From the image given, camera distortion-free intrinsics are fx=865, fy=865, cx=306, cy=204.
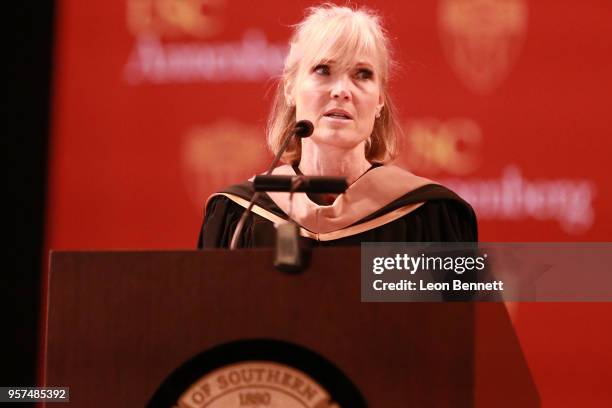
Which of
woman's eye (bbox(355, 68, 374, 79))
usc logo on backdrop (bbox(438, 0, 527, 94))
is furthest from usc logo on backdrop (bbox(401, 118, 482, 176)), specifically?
woman's eye (bbox(355, 68, 374, 79))

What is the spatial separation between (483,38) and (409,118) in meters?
0.47

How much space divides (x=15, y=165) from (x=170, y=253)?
2.93m

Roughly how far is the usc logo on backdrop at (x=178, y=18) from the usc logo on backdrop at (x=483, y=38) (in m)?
1.04

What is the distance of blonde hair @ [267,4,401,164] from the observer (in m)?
2.49

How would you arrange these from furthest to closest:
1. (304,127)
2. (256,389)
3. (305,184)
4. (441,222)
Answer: (441,222) < (304,127) < (305,184) < (256,389)

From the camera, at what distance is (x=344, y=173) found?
258 cm

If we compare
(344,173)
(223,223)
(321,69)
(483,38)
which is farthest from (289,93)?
(483,38)

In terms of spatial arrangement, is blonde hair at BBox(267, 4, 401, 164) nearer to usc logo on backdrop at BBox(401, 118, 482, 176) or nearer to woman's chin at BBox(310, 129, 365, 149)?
woman's chin at BBox(310, 129, 365, 149)

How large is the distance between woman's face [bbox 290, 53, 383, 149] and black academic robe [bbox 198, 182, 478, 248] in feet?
0.78

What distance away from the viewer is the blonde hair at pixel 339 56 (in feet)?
8.16

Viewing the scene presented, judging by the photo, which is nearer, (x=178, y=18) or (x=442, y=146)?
(x=442, y=146)

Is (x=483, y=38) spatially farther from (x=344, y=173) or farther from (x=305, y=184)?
(x=305, y=184)

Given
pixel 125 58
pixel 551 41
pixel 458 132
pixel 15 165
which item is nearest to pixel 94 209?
pixel 15 165

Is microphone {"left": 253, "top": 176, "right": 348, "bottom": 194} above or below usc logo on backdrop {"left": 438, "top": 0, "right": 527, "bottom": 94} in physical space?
below
